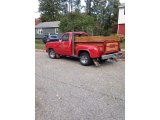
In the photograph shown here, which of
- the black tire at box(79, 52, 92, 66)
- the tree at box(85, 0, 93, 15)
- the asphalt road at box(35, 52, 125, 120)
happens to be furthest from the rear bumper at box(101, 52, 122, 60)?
the tree at box(85, 0, 93, 15)

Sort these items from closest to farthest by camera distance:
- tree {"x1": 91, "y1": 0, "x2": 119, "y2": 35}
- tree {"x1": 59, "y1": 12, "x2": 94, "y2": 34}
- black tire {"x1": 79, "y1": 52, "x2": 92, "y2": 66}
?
black tire {"x1": 79, "y1": 52, "x2": 92, "y2": 66} → tree {"x1": 59, "y1": 12, "x2": 94, "y2": 34} → tree {"x1": 91, "y1": 0, "x2": 119, "y2": 35}

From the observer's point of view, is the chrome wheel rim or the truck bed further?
the chrome wheel rim

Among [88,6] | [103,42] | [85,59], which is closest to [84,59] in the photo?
[85,59]

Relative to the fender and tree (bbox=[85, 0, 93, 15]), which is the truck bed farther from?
tree (bbox=[85, 0, 93, 15])

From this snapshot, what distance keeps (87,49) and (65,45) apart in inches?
57.7

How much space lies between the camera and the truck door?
32.3 feet

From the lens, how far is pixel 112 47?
9.07m

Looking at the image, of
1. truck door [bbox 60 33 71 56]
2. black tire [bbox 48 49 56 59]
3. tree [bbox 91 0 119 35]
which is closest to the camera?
truck door [bbox 60 33 71 56]

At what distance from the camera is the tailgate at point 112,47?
8756mm

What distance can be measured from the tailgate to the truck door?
193 cm

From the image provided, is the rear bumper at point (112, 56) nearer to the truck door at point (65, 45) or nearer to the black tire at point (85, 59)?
the black tire at point (85, 59)
